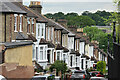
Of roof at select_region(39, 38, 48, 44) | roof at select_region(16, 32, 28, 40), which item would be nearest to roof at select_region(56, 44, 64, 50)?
roof at select_region(39, 38, 48, 44)

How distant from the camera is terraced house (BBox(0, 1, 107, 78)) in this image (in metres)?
34.4

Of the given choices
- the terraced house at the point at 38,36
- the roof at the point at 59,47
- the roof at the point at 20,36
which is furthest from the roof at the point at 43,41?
the roof at the point at 59,47

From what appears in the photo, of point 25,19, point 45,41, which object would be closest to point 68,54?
point 45,41

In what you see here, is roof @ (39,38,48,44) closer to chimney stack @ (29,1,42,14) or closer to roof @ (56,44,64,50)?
roof @ (56,44,64,50)

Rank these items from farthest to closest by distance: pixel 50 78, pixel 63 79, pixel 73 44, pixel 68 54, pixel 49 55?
pixel 73 44, pixel 68 54, pixel 49 55, pixel 63 79, pixel 50 78

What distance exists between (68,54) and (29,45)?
31922 millimetres

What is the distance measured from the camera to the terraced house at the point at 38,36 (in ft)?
113

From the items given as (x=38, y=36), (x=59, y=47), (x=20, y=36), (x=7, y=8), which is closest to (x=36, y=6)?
(x=59, y=47)

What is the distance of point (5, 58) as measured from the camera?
17688 millimetres

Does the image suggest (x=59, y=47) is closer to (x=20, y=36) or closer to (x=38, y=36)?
(x=38, y=36)

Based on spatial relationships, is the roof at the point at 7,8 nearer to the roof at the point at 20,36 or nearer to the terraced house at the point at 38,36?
the terraced house at the point at 38,36

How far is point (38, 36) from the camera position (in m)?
43.2

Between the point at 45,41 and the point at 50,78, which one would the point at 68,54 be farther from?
the point at 50,78

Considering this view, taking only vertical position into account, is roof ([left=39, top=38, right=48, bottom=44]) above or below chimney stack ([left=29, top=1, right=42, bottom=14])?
below
